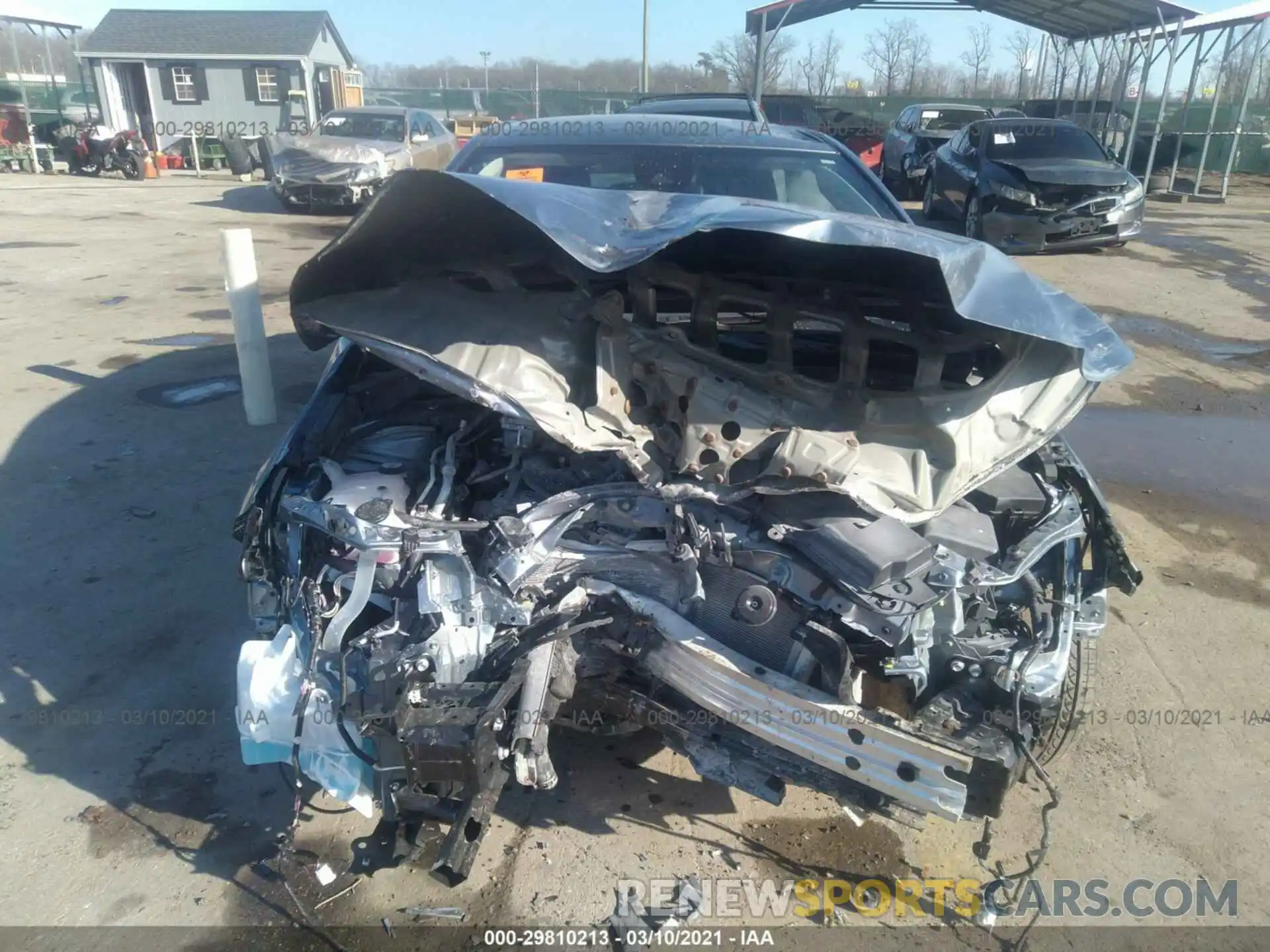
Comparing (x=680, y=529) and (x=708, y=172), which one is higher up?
(x=708, y=172)

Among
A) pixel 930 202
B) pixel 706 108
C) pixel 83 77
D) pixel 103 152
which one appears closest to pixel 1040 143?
pixel 930 202

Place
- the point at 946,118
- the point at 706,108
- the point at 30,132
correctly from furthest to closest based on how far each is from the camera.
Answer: the point at 30,132
the point at 946,118
the point at 706,108

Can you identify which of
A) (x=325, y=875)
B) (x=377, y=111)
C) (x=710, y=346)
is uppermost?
(x=377, y=111)

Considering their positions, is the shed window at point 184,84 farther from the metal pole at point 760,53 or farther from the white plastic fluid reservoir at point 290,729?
the white plastic fluid reservoir at point 290,729

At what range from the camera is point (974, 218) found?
11.2 meters

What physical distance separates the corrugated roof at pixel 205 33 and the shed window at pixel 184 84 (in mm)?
430

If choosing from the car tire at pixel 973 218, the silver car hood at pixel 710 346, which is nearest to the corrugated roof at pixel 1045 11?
the car tire at pixel 973 218

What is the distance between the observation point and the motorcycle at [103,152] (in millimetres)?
19094

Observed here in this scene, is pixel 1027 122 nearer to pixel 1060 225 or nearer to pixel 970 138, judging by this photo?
pixel 970 138

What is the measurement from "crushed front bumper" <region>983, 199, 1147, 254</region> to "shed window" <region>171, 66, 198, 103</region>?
23960mm

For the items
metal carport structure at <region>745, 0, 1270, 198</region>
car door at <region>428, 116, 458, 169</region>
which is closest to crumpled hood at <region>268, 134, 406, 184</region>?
car door at <region>428, 116, 458, 169</region>

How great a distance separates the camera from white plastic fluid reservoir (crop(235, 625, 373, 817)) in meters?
2.31

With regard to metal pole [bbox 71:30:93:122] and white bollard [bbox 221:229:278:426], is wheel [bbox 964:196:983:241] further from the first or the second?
metal pole [bbox 71:30:93:122]

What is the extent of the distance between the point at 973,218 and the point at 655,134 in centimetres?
854
